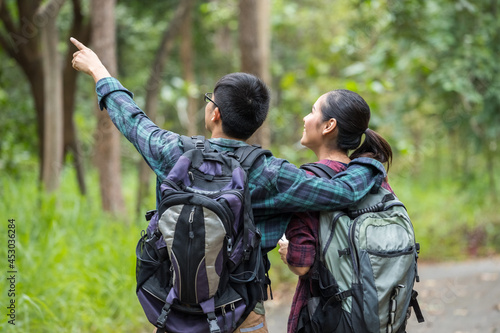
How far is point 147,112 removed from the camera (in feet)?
27.2

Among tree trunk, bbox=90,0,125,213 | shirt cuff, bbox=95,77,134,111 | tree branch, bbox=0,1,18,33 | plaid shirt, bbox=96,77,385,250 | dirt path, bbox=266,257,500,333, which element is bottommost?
dirt path, bbox=266,257,500,333

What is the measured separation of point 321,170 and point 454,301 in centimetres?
495

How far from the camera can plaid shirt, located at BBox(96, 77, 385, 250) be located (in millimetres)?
2182

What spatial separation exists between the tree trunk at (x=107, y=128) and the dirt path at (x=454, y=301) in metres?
2.60

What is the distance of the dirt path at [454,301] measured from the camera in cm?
546

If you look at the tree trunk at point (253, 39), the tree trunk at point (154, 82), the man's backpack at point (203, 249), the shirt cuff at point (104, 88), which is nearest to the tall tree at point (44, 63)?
the tree trunk at point (154, 82)

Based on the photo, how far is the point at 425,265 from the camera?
9.45 metres

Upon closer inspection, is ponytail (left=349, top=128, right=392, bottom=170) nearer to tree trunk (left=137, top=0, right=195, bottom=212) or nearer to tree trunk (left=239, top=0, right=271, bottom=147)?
tree trunk (left=239, top=0, right=271, bottom=147)

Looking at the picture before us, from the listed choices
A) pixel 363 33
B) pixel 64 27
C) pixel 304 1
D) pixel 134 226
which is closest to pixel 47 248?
pixel 134 226

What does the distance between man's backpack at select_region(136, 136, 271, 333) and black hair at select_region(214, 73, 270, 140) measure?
112mm

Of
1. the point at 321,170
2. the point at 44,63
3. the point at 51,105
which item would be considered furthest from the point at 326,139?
the point at 44,63

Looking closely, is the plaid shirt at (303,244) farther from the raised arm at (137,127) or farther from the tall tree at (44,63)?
the tall tree at (44,63)

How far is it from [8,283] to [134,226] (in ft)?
7.30

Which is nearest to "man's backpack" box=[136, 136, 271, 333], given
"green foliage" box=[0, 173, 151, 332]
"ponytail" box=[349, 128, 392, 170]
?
"ponytail" box=[349, 128, 392, 170]
